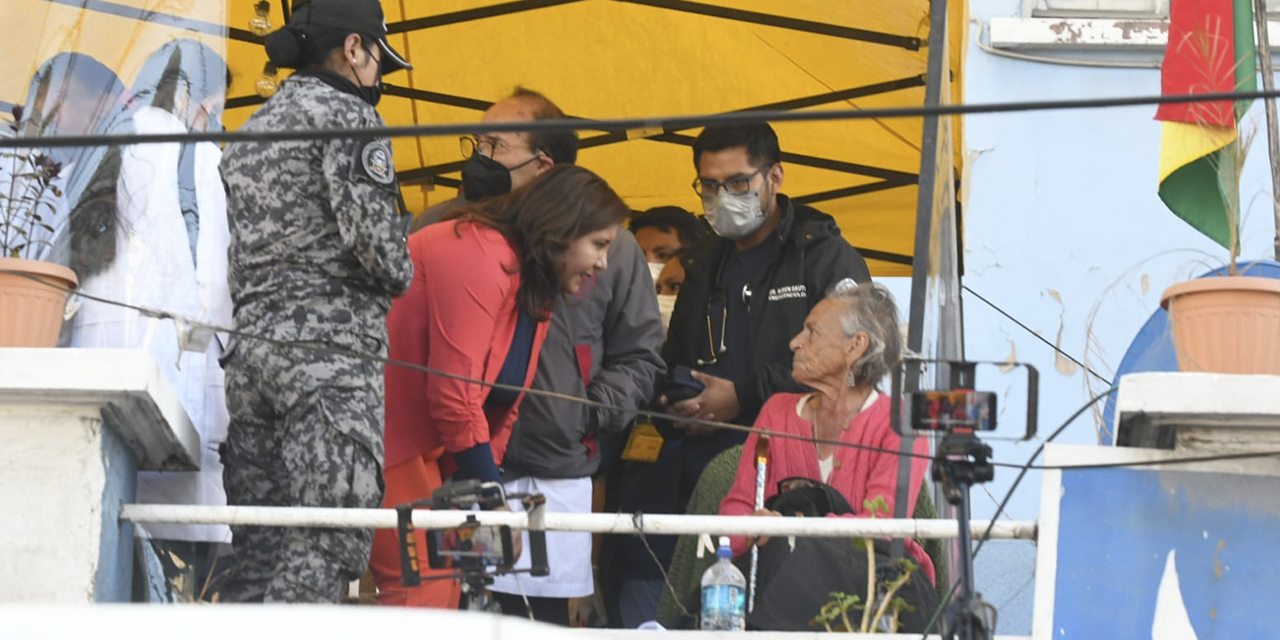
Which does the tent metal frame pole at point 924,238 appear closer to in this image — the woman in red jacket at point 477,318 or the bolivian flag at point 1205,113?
the bolivian flag at point 1205,113

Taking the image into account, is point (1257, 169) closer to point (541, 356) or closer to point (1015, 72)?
point (1015, 72)

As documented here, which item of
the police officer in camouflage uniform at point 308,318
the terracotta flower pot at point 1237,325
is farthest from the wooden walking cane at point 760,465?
the terracotta flower pot at point 1237,325

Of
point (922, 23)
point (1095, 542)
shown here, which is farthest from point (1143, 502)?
point (922, 23)

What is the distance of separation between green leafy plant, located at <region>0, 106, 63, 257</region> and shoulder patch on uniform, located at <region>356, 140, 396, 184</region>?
34.2 inches

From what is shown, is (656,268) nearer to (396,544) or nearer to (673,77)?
(673,77)

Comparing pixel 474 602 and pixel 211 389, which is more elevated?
pixel 211 389

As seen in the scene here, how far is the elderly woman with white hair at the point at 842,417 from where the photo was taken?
4.95 metres

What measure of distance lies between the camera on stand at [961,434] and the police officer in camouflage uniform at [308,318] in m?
1.29

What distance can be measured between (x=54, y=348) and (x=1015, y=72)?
25.7 ft

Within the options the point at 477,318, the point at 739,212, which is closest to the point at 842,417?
the point at 739,212

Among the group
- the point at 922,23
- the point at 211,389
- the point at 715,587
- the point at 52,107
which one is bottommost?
the point at 715,587

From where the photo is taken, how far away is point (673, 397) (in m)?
5.66

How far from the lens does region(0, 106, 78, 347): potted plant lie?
13.7 ft

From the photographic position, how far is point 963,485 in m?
3.55
